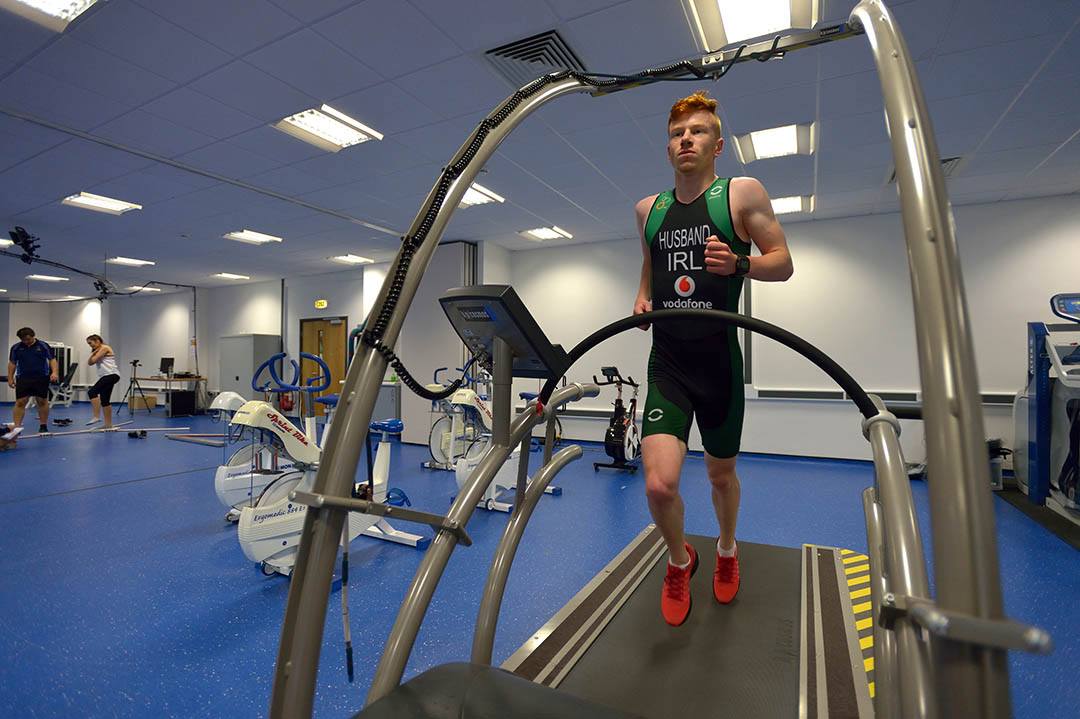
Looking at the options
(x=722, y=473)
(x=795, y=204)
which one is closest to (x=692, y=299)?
(x=722, y=473)

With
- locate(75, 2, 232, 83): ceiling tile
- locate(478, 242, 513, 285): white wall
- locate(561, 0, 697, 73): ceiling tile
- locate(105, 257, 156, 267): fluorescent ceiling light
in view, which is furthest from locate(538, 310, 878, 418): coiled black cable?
locate(105, 257, 156, 267): fluorescent ceiling light

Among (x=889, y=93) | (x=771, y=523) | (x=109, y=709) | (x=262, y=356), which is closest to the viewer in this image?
(x=889, y=93)

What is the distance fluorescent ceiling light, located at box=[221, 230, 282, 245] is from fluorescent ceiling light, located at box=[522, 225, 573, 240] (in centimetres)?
383

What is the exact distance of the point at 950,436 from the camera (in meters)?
0.47

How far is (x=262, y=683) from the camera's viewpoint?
6.17 ft

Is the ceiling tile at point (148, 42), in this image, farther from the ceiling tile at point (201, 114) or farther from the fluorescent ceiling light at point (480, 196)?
the fluorescent ceiling light at point (480, 196)

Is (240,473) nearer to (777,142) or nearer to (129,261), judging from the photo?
(777,142)

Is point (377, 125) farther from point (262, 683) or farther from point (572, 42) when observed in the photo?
point (262, 683)

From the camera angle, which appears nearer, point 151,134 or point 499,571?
point 499,571

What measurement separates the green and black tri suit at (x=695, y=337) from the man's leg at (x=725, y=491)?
8cm

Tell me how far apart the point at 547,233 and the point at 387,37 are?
4494 mm

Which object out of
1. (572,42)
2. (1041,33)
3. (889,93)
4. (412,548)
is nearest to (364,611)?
(412,548)

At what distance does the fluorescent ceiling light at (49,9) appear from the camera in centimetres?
284

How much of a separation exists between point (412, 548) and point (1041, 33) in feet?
15.9
